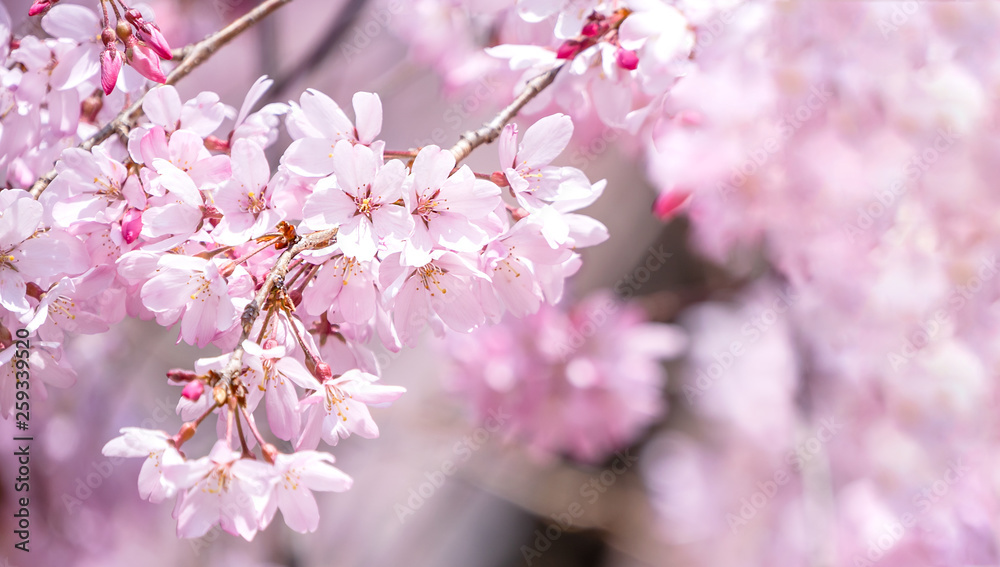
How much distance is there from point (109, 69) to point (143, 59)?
27 mm

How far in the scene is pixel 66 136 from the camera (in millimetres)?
539

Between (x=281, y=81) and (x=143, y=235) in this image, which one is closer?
(x=143, y=235)

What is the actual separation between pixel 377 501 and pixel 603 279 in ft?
3.40

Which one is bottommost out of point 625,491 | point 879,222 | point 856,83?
point 625,491

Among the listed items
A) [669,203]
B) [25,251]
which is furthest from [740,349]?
[25,251]

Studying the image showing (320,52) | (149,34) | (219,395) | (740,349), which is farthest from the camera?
(740,349)

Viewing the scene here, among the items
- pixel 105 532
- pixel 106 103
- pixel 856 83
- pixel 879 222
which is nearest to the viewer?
pixel 106 103

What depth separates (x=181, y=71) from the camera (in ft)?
1.74

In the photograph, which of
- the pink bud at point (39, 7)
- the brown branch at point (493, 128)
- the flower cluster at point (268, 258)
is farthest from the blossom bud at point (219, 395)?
the pink bud at point (39, 7)

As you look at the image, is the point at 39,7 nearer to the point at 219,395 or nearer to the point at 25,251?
the point at 25,251

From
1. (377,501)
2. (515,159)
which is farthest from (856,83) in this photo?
(377,501)

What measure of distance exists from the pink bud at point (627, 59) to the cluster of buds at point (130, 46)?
1.22 feet

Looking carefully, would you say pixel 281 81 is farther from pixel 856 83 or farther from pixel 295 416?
pixel 856 83

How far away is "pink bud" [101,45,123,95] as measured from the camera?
475mm
